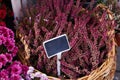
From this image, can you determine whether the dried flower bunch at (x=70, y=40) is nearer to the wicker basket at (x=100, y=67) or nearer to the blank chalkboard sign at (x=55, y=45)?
the wicker basket at (x=100, y=67)

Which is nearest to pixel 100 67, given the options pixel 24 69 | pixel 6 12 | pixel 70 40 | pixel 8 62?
pixel 70 40

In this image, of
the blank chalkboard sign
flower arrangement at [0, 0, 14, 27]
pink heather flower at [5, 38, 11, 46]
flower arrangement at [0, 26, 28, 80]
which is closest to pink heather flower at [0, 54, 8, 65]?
flower arrangement at [0, 26, 28, 80]

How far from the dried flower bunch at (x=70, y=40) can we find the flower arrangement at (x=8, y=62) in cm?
9

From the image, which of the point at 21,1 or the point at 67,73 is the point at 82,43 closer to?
the point at 67,73

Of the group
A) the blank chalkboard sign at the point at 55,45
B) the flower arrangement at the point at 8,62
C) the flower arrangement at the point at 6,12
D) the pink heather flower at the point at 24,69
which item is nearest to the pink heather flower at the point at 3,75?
the flower arrangement at the point at 8,62

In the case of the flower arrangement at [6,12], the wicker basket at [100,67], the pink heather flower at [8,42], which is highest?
the flower arrangement at [6,12]

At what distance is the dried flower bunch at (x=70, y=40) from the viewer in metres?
1.68

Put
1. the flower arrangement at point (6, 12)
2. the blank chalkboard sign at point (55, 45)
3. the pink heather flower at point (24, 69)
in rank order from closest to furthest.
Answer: the blank chalkboard sign at point (55, 45) → the pink heather flower at point (24, 69) → the flower arrangement at point (6, 12)

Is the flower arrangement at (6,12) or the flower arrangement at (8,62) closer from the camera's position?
the flower arrangement at (8,62)

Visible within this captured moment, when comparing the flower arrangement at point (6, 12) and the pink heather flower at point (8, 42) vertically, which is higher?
the flower arrangement at point (6, 12)

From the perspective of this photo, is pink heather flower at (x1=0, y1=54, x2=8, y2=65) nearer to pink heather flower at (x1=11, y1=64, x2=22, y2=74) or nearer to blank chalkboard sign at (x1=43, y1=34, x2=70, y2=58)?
pink heather flower at (x1=11, y1=64, x2=22, y2=74)

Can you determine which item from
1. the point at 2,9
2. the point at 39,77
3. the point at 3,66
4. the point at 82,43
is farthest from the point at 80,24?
the point at 2,9

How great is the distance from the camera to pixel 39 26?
5.88 ft

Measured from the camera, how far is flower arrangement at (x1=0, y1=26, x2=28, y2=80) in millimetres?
1549
